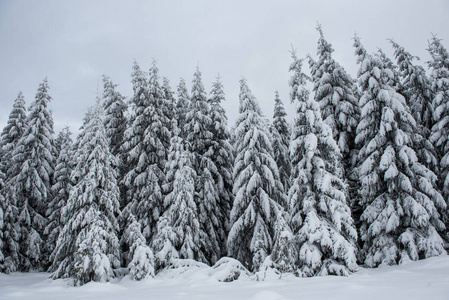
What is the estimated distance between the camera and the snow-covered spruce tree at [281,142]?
2462cm

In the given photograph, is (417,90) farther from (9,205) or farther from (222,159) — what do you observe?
(9,205)

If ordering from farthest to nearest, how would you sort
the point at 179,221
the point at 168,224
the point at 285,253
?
1. the point at 179,221
2. the point at 168,224
3. the point at 285,253

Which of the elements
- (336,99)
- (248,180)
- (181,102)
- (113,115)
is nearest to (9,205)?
(113,115)

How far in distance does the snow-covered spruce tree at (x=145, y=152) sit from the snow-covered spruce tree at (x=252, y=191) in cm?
583

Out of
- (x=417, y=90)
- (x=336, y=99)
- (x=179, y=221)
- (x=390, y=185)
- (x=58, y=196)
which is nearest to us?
(x=390, y=185)

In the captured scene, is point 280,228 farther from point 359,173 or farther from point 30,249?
point 30,249

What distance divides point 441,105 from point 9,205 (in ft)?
106

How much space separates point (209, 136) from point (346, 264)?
1380 cm

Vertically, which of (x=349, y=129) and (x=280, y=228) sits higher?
(x=349, y=129)

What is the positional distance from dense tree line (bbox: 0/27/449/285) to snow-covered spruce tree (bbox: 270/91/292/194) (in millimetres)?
119

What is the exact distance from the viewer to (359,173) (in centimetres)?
1773

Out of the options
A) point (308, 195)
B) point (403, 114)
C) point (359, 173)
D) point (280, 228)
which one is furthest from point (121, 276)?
point (403, 114)

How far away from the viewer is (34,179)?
25.3 metres

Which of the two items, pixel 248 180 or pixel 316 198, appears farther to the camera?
pixel 248 180
